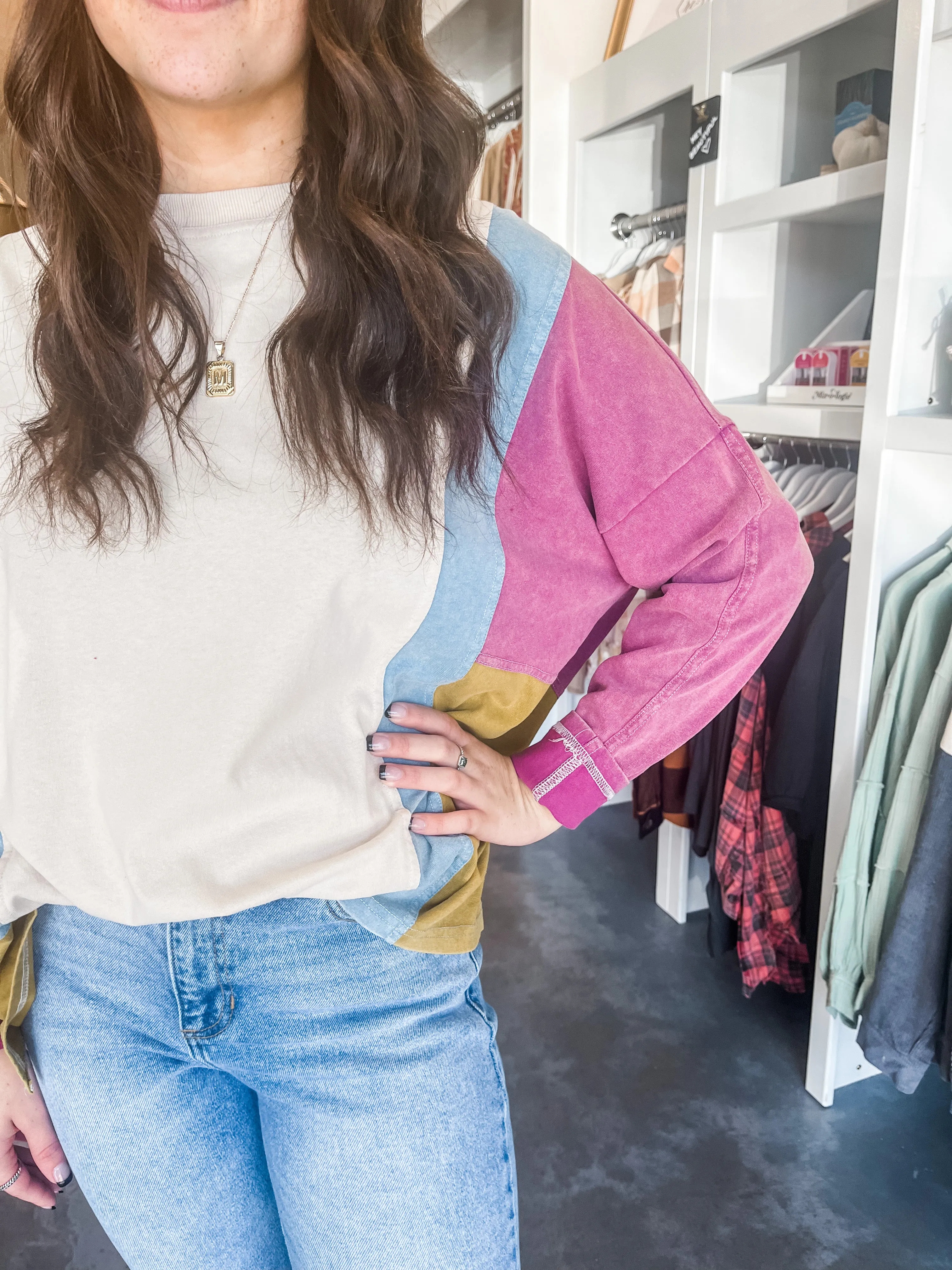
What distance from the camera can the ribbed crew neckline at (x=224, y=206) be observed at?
731mm

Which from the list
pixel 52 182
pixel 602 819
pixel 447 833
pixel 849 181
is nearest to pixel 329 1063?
pixel 447 833

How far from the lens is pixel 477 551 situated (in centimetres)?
74

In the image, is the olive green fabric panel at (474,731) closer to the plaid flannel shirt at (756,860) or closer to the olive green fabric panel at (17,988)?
the olive green fabric panel at (17,988)

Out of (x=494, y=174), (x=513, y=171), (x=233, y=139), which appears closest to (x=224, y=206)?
(x=233, y=139)

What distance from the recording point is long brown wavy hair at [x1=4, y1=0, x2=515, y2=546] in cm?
70

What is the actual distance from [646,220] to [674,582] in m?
1.80

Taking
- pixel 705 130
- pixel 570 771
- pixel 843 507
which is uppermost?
pixel 705 130

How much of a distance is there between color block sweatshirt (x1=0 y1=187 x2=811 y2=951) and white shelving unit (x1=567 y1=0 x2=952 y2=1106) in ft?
2.91

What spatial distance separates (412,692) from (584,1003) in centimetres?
162

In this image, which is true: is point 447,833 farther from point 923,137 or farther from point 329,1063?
point 923,137

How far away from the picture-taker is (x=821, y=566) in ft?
5.81

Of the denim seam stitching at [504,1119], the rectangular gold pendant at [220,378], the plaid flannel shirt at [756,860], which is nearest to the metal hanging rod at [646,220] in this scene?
the plaid flannel shirt at [756,860]

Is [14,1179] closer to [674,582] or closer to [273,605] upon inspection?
[273,605]

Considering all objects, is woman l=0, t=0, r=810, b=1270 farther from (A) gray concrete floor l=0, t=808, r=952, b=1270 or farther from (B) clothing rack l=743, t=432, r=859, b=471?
(B) clothing rack l=743, t=432, r=859, b=471
